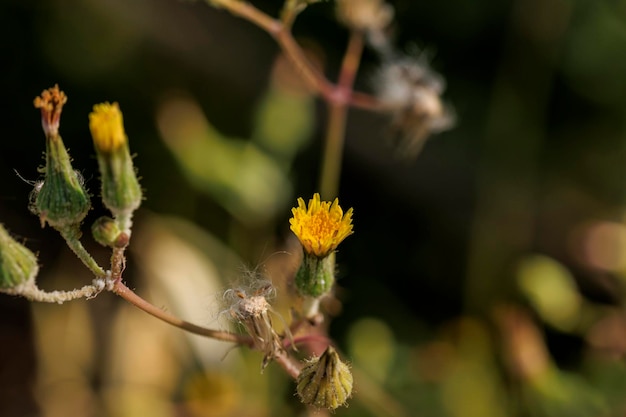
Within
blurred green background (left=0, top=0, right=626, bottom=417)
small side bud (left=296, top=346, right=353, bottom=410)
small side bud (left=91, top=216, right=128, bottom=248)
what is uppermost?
small side bud (left=91, top=216, right=128, bottom=248)

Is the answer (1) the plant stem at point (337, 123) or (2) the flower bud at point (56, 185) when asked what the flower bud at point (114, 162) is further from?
(1) the plant stem at point (337, 123)

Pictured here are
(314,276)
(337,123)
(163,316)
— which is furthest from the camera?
(337,123)

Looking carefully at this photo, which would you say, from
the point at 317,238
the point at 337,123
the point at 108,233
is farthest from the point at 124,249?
the point at 337,123

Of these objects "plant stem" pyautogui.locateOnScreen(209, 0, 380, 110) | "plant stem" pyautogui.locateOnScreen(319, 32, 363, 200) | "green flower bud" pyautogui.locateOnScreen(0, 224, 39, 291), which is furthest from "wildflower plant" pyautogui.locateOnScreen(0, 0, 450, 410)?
"plant stem" pyautogui.locateOnScreen(319, 32, 363, 200)

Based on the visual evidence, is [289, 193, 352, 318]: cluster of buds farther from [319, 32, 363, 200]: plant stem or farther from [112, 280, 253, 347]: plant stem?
[319, 32, 363, 200]: plant stem

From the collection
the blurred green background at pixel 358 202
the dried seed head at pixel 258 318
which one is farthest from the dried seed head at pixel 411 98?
the dried seed head at pixel 258 318

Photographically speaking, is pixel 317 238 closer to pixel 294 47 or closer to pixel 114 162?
pixel 114 162
